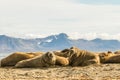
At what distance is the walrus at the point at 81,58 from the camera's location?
26.0m

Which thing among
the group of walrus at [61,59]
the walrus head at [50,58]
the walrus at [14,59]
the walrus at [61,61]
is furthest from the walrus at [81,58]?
the walrus at [14,59]

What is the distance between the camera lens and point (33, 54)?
28.6 m

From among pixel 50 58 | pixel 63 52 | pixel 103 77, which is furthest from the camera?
pixel 63 52

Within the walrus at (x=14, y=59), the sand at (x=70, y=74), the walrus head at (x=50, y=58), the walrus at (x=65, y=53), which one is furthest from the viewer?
the walrus at (x=14, y=59)

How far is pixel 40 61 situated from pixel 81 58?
9.45 feet

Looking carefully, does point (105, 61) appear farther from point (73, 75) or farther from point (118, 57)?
point (73, 75)

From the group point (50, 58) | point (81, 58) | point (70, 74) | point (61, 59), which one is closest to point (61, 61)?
point (61, 59)

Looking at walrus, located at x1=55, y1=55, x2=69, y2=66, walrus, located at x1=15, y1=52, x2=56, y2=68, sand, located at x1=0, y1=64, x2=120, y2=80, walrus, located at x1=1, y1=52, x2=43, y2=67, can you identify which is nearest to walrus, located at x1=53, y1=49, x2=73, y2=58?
walrus, located at x1=55, y1=55, x2=69, y2=66

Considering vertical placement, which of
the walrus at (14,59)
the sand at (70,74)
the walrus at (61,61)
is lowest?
the sand at (70,74)

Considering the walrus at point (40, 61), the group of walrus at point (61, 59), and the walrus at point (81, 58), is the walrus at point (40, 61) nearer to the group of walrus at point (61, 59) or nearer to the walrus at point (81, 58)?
the group of walrus at point (61, 59)

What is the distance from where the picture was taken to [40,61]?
25.5 metres

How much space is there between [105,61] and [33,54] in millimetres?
5313

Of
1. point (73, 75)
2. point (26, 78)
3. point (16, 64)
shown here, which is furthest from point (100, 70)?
point (16, 64)

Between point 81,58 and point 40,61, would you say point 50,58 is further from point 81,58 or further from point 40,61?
point 81,58
